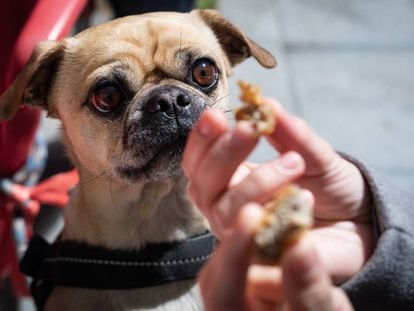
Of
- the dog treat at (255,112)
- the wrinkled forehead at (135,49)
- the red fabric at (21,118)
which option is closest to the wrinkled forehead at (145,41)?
the wrinkled forehead at (135,49)

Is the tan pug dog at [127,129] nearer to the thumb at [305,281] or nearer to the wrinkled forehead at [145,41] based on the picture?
the wrinkled forehead at [145,41]

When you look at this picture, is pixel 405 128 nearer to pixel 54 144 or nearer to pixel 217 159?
pixel 54 144

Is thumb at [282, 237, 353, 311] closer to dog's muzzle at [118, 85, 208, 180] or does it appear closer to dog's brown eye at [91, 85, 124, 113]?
dog's muzzle at [118, 85, 208, 180]

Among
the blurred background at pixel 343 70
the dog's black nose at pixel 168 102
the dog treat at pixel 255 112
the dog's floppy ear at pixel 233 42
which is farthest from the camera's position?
the blurred background at pixel 343 70

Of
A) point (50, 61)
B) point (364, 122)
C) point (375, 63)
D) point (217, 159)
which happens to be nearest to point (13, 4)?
point (50, 61)

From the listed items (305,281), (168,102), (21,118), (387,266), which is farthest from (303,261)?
(21,118)

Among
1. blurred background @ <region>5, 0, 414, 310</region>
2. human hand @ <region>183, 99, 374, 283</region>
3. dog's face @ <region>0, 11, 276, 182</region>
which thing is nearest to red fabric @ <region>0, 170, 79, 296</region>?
dog's face @ <region>0, 11, 276, 182</region>

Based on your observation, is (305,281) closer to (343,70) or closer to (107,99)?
(107,99)
